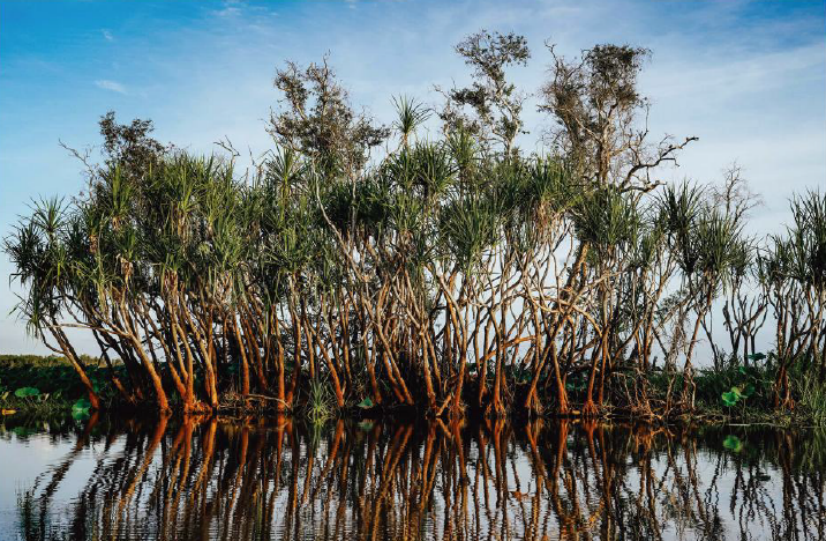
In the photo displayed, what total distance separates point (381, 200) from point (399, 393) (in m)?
3.60

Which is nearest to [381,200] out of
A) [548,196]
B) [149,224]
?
[548,196]

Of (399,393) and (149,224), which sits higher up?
(149,224)

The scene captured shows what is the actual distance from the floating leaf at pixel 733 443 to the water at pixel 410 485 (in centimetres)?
4

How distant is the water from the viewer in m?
5.86

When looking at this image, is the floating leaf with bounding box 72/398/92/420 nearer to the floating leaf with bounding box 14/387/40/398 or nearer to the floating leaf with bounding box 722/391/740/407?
the floating leaf with bounding box 14/387/40/398

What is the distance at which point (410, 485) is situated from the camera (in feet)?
25.0

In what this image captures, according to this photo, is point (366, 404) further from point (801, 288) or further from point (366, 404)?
point (801, 288)

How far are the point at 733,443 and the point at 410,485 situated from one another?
19.1 ft

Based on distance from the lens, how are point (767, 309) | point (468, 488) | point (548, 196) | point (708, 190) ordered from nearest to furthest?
point (468, 488) < point (548, 196) < point (767, 309) < point (708, 190)

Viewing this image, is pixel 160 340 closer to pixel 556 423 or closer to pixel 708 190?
pixel 556 423

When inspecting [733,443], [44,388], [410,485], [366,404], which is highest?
[44,388]

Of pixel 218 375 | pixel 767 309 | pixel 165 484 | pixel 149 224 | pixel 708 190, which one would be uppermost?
pixel 708 190

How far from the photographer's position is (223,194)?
1457 cm

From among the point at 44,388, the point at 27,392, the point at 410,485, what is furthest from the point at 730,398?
the point at 44,388
